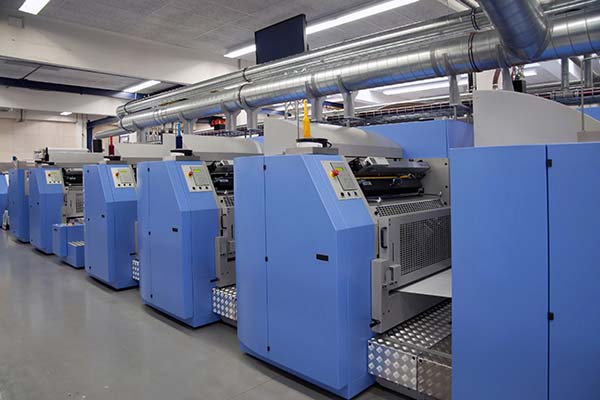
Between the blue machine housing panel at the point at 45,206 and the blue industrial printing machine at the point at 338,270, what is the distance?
5.51 meters

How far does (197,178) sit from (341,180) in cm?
175

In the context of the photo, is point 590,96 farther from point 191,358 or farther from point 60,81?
point 60,81

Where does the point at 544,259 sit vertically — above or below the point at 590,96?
below

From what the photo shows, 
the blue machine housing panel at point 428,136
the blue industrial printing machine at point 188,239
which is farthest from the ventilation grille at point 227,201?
the blue machine housing panel at point 428,136

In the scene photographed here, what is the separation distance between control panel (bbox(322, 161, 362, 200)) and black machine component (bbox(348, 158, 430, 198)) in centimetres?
28

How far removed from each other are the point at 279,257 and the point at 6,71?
30.1ft

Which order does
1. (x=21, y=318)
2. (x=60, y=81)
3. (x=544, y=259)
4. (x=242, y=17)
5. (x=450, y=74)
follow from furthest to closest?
1. (x=60, y=81)
2. (x=242, y=17)
3. (x=21, y=318)
4. (x=450, y=74)
5. (x=544, y=259)

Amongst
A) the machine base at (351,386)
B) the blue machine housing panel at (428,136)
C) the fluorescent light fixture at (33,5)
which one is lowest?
the machine base at (351,386)

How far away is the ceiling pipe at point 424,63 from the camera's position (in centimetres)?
282

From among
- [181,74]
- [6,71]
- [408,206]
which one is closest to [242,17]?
[181,74]

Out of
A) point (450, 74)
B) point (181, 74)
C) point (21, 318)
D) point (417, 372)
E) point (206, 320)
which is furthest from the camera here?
point (181, 74)

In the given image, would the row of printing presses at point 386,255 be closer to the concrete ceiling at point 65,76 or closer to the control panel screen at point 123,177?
Answer: the control panel screen at point 123,177

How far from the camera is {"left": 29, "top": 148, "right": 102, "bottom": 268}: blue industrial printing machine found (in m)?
7.16

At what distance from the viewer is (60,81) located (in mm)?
9922
